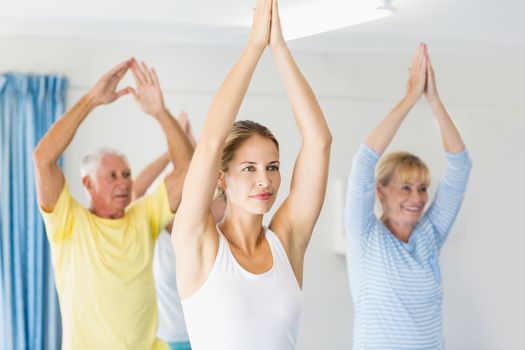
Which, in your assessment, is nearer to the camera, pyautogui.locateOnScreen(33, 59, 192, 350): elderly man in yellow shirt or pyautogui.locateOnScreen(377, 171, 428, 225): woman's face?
pyautogui.locateOnScreen(33, 59, 192, 350): elderly man in yellow shirt

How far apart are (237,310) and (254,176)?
1.13 feet

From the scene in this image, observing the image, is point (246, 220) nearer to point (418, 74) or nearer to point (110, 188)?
point (418, 74)

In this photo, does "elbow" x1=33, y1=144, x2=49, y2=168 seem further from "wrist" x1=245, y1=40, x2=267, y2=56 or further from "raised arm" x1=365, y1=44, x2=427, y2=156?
"wrist" x1=245, y1=40, x2=267, y2=56

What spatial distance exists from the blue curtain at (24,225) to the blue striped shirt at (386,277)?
6.21 ft

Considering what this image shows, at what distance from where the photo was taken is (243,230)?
7.18 ft

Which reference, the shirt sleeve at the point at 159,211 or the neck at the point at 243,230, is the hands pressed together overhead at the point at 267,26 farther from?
the shirt sleeve at the point at 159,211

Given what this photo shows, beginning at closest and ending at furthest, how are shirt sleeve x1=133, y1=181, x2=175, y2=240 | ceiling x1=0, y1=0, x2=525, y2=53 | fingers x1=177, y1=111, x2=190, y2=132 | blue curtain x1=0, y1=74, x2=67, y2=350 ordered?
shirt sleeve x1=133, y1=181, x2=175, y2=240, ceiling x1=0, y1=0, x2=525, y2=53, fingers x1=177, y1=111, x2=190, y2=132, blue curtain x1=0, y1=74, x2=67, y2=350

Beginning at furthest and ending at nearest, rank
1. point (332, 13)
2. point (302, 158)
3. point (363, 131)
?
point (363, 131) → point (332, 13) → point (302, 158)

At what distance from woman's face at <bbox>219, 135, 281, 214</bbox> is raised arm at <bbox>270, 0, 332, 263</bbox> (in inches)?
4.0

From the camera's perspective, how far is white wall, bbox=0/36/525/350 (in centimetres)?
468

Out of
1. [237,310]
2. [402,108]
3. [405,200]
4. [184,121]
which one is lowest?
[237,310]

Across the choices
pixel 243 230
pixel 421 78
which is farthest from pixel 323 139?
pixel 421 78

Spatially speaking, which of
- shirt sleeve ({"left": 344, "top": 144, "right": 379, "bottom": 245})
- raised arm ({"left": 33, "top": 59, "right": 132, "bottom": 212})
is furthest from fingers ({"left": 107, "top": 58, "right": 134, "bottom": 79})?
shirt sleeve ({"left": 344, "top": 144, "right": 379, "bottom": 245})

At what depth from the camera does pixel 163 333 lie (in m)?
4.14
